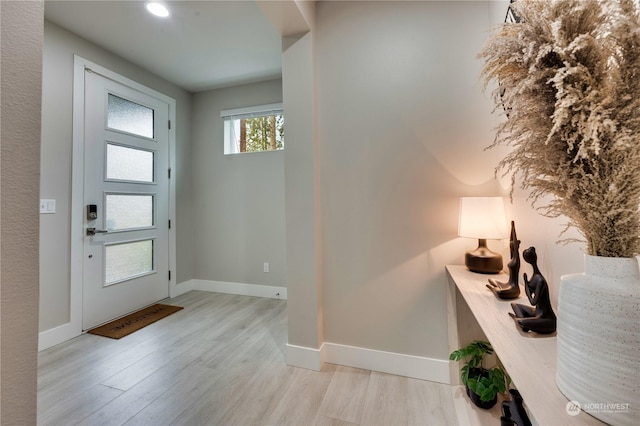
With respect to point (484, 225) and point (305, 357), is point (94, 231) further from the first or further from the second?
point (484, 225)

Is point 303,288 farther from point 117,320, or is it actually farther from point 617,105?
point 117,320

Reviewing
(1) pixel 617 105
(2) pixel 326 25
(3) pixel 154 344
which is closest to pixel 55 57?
(2) pixel 326 25

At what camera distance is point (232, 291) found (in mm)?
3521

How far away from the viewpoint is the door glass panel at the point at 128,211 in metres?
2.73

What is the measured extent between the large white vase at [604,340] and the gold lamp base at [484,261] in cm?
94

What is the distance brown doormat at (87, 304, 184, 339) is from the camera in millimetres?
2434

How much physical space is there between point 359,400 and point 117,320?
265 centimetres

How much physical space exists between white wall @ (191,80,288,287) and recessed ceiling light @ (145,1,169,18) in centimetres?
130

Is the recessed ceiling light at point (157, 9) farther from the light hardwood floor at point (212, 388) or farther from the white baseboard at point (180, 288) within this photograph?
the white baseboard at point (180, 288)

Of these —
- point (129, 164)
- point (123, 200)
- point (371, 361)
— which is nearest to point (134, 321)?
point (123, 200)

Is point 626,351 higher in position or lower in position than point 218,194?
lower

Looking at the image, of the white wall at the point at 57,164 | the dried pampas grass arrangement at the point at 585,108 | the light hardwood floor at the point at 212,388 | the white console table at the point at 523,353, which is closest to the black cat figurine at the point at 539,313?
the white console table at the point at 523,353

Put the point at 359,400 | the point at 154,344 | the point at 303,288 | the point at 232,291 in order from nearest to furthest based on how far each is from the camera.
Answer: the point at 359,400
the point at 303,288
the point at 154,344
the point at 232,291

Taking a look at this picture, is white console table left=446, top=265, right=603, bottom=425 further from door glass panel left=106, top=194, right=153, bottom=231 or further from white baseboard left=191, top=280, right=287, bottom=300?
door glass panel left=106, top=194, right=153, bottom=231
